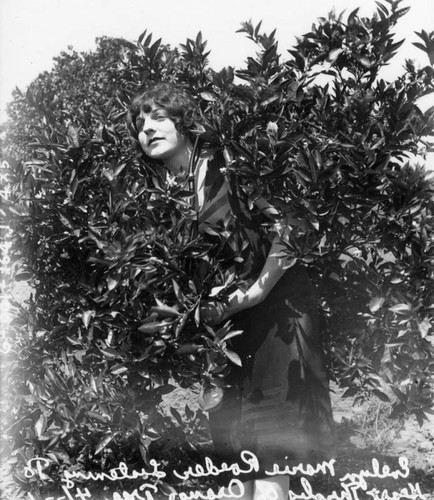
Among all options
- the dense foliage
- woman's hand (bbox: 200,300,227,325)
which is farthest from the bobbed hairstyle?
woman's hand (bbox: 200,300,227,325)

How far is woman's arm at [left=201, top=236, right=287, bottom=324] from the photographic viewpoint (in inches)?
106

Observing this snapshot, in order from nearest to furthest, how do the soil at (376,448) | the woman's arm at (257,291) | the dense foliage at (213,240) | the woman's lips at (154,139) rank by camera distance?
the dense foliage at (213,240) → the woman's arm at (257,291) → the woman's lips at (154,139) → the soil at (376,448)

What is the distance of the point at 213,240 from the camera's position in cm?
272

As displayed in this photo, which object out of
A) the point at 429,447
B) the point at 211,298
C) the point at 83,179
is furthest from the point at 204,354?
the point at 429,447

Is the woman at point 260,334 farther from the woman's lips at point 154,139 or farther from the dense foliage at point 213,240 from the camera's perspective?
the dense foliage at point 213,240

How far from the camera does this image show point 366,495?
3.49 m

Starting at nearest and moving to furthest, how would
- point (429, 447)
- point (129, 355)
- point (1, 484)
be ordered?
point (129, 355) → point (1, 484) → point (429, 447)

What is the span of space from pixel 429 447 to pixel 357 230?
2.03m

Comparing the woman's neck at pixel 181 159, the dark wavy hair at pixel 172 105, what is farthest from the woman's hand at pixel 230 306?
the dark wavy hair at pixel 172 105

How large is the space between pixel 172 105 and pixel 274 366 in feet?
4.00

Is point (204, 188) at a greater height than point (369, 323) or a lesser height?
greater

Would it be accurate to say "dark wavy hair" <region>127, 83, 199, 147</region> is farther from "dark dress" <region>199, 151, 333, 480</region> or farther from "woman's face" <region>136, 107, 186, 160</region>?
"dark dress" <region>199, 151, 333, 480</region>

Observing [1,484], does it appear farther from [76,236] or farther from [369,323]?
[369,323]

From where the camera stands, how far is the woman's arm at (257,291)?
2.70m
